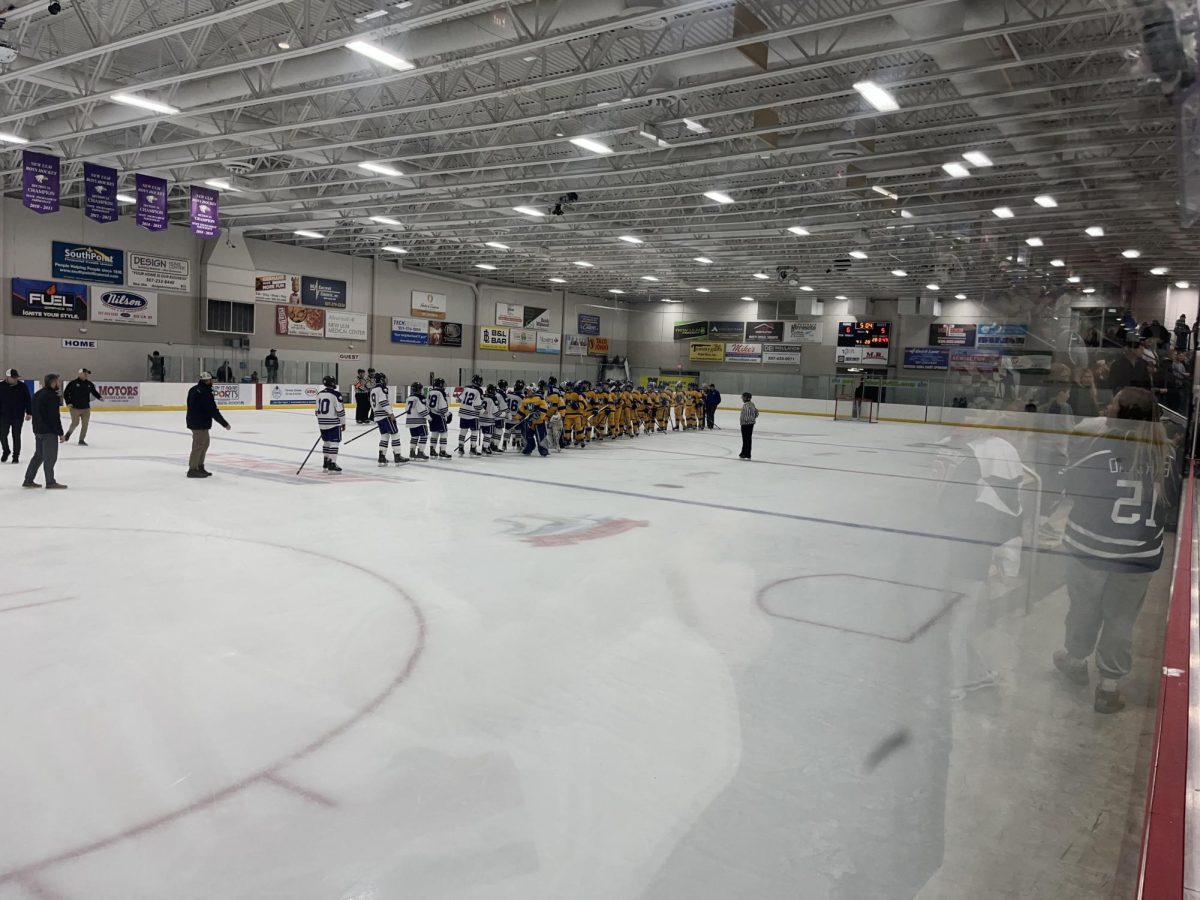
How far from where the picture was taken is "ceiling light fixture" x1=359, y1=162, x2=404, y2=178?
16922 mm

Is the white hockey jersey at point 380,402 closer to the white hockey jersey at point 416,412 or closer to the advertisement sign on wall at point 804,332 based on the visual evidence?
the white hockey jersey at point 416,412

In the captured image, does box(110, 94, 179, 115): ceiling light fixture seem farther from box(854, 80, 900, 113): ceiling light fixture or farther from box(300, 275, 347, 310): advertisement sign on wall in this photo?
box(300, 275, 347, 310): advertisement sign on wall

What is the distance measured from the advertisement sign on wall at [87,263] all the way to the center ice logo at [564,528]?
21.0 metres

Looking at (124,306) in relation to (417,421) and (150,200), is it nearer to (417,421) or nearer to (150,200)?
(150,200)

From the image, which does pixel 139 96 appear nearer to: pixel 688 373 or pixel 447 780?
pixel 447 780

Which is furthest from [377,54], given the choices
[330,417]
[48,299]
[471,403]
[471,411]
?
[48,299]

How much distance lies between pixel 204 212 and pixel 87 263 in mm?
7248

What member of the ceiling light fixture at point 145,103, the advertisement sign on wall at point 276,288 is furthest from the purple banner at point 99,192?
the advertisement sign on wall at point 276,288

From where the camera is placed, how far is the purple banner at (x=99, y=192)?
1667 centimetres

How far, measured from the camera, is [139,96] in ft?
42.7

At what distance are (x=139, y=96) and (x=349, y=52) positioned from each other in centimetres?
419

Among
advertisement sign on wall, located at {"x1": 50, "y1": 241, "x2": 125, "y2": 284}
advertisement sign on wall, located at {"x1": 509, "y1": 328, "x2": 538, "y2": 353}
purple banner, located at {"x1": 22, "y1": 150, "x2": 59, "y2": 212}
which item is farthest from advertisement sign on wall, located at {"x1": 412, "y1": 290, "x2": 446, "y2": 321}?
purple banner, located at {"x1": 22, "y1": 150, "x2": 59, "y2": 212}

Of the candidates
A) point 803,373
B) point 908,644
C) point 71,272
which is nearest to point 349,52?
point 908,644

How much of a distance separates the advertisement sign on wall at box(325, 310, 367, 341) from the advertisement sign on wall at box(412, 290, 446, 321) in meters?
2.78
